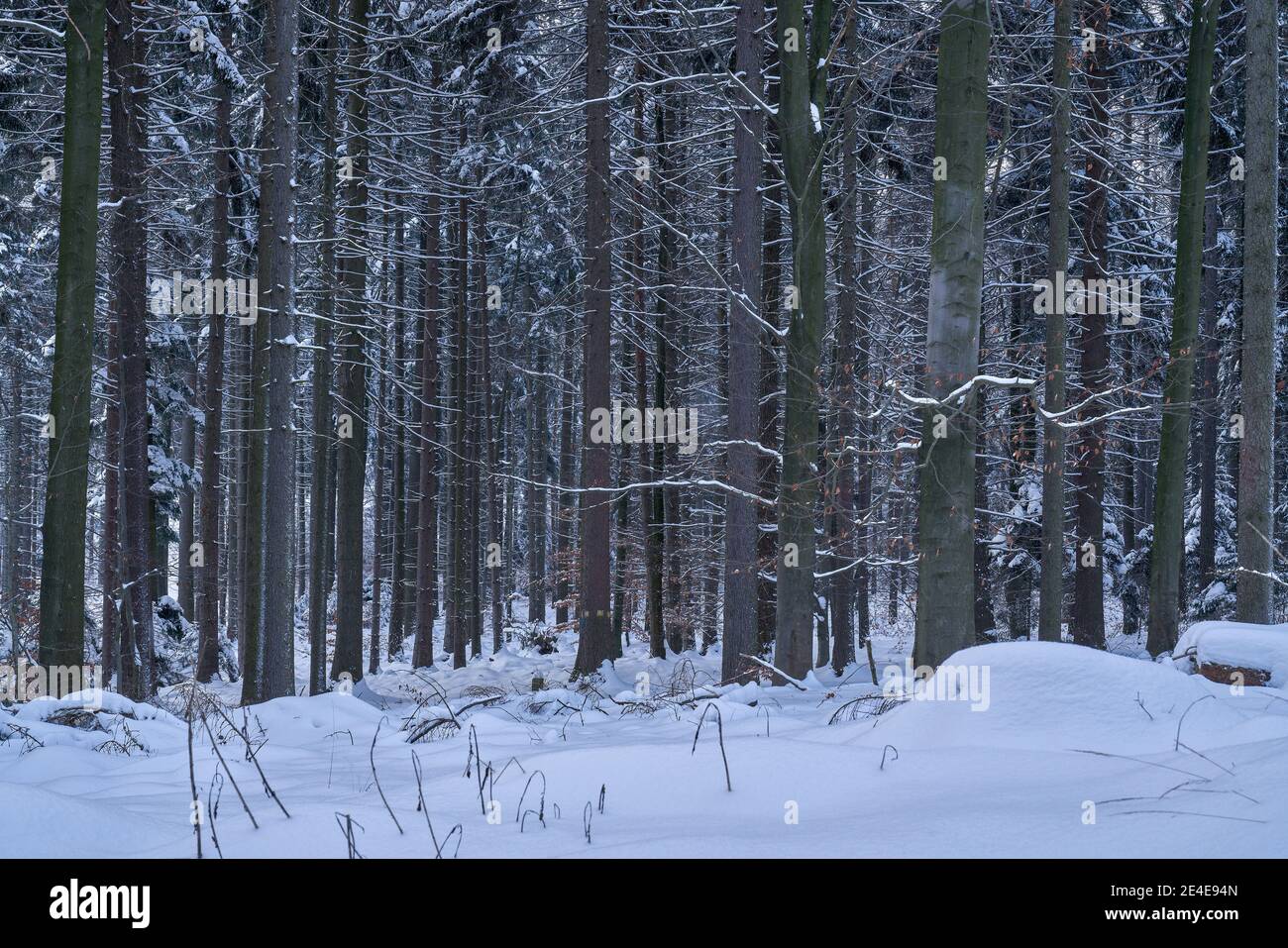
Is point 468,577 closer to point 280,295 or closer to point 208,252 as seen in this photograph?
point 208,252

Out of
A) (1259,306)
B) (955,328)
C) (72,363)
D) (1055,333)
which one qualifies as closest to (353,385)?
(72,363)

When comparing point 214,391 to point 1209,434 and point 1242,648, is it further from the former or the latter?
point 1209,434

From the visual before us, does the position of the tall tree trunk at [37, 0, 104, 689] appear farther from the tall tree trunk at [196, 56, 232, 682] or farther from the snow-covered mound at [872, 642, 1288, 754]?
the snow-covered mound at [872, 642, 1288, 754]

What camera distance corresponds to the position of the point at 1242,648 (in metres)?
6.65

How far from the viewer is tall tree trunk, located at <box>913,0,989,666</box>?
6336 mm

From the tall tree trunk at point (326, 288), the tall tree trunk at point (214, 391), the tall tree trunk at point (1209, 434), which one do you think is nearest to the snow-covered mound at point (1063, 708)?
the tall tree trunk at point (326, 288)

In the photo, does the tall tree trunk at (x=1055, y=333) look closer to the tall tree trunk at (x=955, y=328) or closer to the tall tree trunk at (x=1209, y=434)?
the tall tree trunk at (x=955, y=328)

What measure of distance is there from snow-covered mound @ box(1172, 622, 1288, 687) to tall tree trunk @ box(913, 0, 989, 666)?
6.32ft

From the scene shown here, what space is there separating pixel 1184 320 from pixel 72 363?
13707 millimetres

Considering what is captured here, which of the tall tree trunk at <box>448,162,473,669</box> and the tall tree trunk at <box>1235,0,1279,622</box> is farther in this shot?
the tall tree trunk at <box>448,162,473,669</box>

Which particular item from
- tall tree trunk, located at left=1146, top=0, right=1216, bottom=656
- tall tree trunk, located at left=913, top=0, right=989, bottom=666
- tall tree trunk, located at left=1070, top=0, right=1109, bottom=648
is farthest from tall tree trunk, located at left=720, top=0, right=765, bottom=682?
tall tree trunk, located at left=1070, top=0, right=1109, bottom=648

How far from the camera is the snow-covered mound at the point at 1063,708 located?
407 centimetres

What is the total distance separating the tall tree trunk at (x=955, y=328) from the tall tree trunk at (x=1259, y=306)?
7.19 m

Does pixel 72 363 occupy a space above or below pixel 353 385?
below
